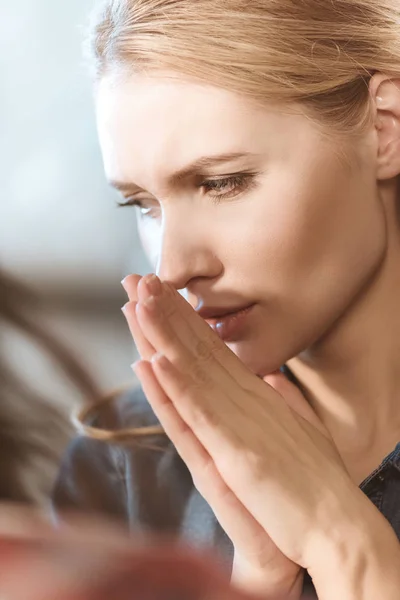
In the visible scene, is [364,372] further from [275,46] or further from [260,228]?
[275,46]

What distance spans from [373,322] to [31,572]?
0.67 m

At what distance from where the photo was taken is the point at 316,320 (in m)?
0.72

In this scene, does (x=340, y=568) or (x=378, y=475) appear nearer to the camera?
(x=340, y=568)

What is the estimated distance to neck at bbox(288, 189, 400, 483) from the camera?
30.6 inches

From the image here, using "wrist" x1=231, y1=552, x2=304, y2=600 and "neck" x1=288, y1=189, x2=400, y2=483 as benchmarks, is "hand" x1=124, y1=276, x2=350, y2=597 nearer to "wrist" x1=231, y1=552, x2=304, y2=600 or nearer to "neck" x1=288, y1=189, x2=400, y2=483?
"wrist" x1=231, y1=552, x2=304, y2=600

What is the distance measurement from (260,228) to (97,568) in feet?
1.75

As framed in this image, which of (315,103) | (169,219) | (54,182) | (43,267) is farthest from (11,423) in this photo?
(315,103)

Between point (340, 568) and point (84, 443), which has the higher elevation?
point (84, 443)

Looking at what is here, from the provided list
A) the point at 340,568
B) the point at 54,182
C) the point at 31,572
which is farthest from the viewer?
the point at 54,182

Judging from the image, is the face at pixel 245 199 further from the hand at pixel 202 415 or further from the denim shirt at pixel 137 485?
the denim shirt at pixel 137 485

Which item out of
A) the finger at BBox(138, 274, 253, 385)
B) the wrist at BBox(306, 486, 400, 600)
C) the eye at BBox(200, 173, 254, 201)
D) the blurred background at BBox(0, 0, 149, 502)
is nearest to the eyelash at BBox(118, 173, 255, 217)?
the eye at BBox(200, 173, 254, 201)

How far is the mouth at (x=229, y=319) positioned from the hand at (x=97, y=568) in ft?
1.77

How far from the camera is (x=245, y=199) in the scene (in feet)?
2.20

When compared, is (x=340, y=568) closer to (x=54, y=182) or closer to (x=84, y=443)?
(x=84, y=443)
